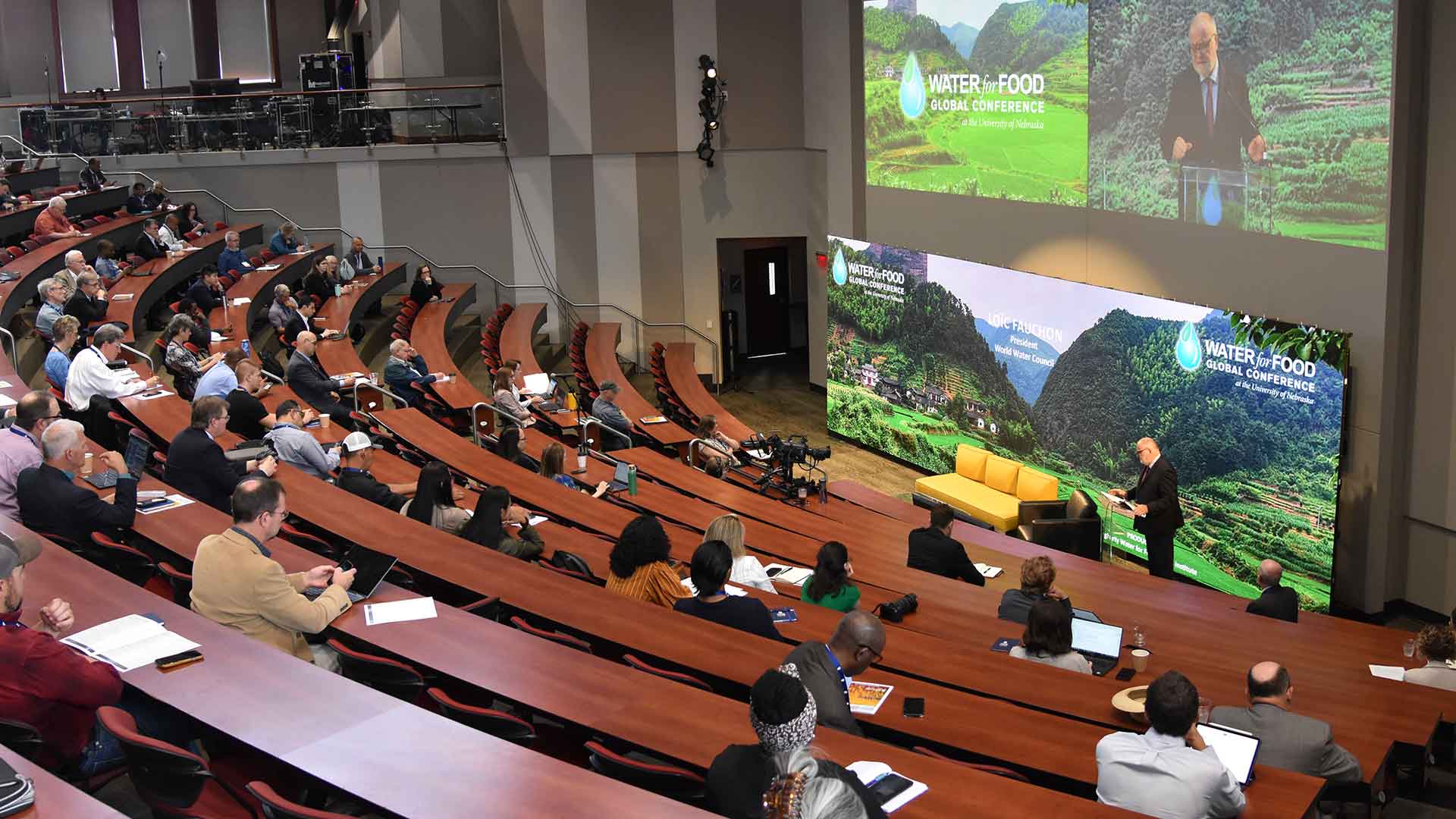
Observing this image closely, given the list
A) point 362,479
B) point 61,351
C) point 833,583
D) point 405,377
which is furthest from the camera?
point 405,377

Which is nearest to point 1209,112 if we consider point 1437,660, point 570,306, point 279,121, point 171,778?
point 1437,660

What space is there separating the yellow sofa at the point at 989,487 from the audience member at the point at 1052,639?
5834 millimetres

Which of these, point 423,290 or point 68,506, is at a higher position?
point 423,290

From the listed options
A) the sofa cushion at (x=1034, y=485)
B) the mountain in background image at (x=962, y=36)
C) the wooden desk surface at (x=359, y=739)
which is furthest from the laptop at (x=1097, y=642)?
the mountain in background image at (x=962, y=36)

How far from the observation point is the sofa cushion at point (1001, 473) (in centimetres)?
1202

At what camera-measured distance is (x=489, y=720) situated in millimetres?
4207

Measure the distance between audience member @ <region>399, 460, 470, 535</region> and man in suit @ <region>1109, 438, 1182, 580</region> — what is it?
514 cm

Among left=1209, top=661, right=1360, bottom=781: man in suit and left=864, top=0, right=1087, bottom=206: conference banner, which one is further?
left=864, top=0, right=1087, bottom=206: conference banner

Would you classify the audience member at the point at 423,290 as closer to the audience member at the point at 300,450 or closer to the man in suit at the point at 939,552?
the audience member at the point at 300,450

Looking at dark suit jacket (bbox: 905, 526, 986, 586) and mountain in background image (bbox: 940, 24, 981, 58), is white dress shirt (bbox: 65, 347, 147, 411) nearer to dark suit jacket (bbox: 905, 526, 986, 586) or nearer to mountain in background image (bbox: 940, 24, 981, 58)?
dark suit jacket (bbox: 905, 526, 986, 586)

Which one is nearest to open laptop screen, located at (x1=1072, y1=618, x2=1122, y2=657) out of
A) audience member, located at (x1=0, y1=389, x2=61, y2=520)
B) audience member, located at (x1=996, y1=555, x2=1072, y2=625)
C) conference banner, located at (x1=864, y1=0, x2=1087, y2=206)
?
audience member, located at (x1=996, y1=555, x2=1072, y2=625)

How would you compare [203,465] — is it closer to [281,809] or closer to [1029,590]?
[281,809]

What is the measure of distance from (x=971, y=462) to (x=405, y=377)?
18.0 ft

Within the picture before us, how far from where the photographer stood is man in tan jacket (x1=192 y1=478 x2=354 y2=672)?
466 centimetres
